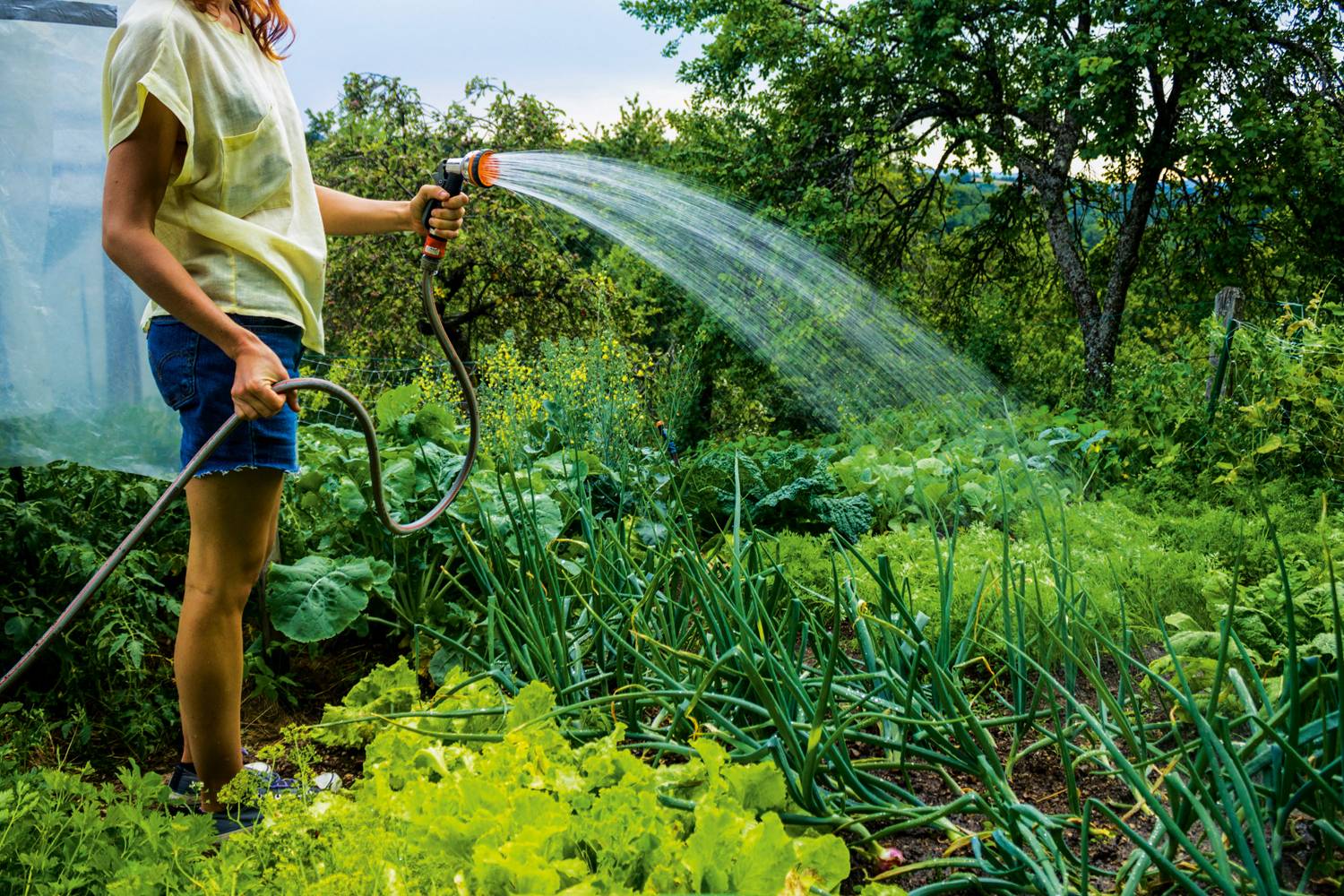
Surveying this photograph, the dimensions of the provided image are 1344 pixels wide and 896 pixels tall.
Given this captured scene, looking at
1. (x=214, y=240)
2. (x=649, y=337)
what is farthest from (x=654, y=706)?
(x=649, y=337)

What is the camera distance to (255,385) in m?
1.57

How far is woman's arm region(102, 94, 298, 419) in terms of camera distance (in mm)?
1543

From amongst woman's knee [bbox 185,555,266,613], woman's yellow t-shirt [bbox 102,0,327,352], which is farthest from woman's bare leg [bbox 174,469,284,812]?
woman's yellow t-shirt [bbox 102,0,327,352]

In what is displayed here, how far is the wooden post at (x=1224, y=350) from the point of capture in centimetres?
505

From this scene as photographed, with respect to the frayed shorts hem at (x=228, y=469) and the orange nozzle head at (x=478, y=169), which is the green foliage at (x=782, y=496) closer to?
the orange nozzle head at (x=478, y=169)

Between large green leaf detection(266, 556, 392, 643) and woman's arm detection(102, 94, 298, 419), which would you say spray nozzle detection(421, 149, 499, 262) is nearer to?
woman's arm detection(102, 94, 298, 419)

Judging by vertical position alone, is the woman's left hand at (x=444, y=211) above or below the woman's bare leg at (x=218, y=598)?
above

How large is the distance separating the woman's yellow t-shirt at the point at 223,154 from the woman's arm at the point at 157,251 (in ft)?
0.09

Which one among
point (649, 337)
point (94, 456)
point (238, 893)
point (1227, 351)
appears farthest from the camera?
point (649, 337)

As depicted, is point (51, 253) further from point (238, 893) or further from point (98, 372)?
point (238, 893)

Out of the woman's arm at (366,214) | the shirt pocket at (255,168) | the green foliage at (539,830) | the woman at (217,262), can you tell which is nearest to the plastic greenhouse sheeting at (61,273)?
the woman's arm at (366,214)

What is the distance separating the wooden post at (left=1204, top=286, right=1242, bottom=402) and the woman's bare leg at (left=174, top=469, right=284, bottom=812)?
4749 mm

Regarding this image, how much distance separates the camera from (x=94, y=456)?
2406mm

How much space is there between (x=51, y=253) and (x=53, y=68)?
41 centimetres
